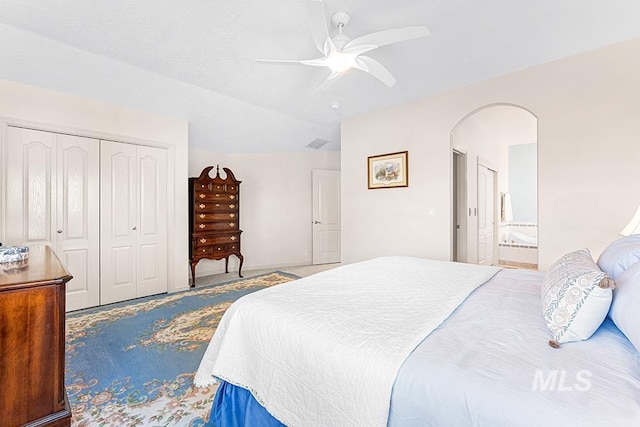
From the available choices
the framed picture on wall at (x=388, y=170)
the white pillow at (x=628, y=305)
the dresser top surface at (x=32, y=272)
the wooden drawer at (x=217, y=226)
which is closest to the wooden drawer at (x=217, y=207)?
the wooden drawer at (x=217, y=226)

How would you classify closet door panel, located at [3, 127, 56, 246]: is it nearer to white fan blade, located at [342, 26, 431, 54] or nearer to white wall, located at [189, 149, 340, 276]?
white wall, located at [189, 149, 340, 276]

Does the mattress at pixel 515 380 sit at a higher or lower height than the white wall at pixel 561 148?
lower

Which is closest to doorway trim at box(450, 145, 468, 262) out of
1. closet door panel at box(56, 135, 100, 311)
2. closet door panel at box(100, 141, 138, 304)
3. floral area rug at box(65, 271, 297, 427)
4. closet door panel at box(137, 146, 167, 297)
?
floral area rug at box(65, 271, 297, 427)

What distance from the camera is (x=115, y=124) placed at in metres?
3.55

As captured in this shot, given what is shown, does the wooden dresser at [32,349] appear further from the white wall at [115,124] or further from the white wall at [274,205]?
the white wall at [274,205]

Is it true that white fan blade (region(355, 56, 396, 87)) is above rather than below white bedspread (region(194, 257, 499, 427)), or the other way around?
above

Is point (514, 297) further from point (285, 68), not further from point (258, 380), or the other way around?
point (285, 68)

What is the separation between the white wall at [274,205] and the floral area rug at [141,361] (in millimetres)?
2093

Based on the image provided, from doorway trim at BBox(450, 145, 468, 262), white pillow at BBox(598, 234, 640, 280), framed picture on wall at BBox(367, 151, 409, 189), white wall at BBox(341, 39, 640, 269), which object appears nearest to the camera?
white pillow at BBox(598, 234, 640, 280)

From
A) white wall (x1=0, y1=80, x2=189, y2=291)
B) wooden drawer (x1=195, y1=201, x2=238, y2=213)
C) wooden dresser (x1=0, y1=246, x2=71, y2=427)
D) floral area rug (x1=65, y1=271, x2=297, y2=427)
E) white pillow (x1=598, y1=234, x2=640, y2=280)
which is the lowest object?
floral area rug (x1=65, y1=271, x2=297, y2=427)

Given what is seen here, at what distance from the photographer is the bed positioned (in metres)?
0.77

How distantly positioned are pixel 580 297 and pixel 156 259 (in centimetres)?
422

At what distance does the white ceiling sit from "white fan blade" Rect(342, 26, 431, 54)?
35cm

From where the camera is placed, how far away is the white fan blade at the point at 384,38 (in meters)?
1.94
